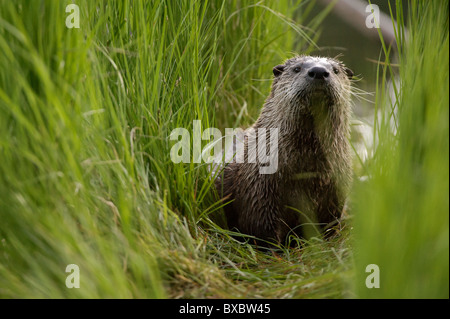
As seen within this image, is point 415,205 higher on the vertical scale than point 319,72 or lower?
lower

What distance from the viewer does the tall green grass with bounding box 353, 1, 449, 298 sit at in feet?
5.21

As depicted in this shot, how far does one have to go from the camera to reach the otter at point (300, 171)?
3008 mm

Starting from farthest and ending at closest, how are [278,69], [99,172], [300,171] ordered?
[278,69], [300,171], [99,172]

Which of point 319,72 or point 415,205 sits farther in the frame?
point 319,72

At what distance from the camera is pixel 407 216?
1.65 m

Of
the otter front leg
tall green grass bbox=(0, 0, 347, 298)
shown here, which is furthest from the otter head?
tall green grass bbox=(0, 0, 347, 298)

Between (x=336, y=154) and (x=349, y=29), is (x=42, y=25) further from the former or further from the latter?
(x=349, y=29)

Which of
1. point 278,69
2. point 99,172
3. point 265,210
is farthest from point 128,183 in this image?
point 278,69

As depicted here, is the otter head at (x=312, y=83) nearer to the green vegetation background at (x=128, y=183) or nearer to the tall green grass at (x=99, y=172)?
the green vegetation background at (x=128, y=183)

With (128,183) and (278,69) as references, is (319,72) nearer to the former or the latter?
(278,69)

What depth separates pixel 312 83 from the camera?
284 centimetres

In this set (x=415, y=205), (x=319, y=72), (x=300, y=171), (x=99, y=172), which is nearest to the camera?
(x=415, y=205)

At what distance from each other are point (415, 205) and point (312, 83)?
1.29 metres
